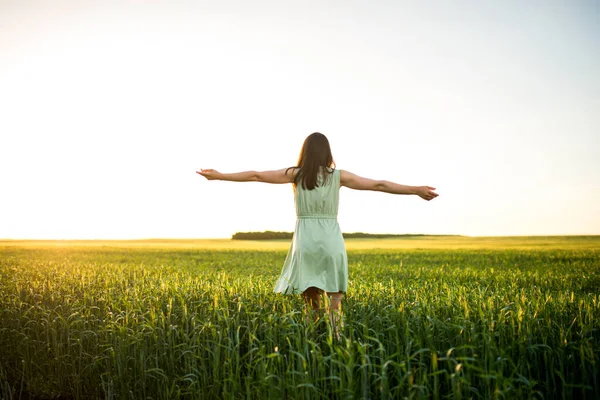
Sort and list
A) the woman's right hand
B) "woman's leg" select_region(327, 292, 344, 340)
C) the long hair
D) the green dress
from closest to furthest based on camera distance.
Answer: "woman's leg" select_region(327, 292, 344, 340) → the long hair → the green dress → the woman's right hand

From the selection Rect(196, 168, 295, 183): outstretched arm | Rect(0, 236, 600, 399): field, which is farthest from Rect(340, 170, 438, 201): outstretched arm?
Rect(0, 236, 600, 399): field

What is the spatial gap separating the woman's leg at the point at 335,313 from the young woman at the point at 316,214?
0.01 meters

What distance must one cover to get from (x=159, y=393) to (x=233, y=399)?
1442 millimetres

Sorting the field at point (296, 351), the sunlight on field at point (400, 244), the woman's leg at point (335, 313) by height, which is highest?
the woman's leg at point (335, 313)

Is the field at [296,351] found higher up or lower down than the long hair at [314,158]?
lower down

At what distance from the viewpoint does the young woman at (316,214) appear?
230 inches

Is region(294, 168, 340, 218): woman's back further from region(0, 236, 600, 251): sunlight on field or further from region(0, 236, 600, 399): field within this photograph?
region(0, 236, 600, 251): sunlight on field

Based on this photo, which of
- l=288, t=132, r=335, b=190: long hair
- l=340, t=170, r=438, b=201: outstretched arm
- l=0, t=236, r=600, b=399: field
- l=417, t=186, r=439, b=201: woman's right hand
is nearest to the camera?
l=0, t=236, r=600, b=399: field

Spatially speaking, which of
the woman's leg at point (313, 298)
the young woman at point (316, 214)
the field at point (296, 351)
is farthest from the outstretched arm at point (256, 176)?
the field at point (296, 351)

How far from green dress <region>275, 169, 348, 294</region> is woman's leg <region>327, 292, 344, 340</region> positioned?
0.46 feet

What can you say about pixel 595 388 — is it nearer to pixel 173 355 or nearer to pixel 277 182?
pixel 277 182

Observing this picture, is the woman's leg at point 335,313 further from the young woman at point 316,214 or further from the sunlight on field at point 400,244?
the sunlight on field at point 400,244

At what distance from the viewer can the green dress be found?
5922 mm

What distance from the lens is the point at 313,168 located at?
581 cm
